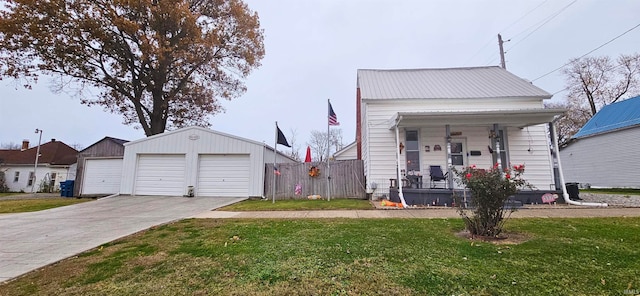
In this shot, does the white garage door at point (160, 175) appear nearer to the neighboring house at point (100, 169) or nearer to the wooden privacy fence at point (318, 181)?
the neighboring house at point (100, 169)

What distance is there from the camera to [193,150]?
13352 millimetres

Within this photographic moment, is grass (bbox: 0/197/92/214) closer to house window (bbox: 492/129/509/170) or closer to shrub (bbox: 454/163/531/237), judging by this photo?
shrub (bbox: 454/163/531/237)

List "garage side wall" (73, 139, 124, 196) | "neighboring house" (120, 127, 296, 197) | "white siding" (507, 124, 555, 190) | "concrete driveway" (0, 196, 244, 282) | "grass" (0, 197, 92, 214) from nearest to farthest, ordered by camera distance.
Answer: "concrete driveway" (0, 196, 244, 282) < "grass" (0, 197, 92, 214) < "white siding" (507, 124, 555, 190) < "neighboring house" (120, 127, 296, 197) < "garage side wall" (73, 139, 124, 196)

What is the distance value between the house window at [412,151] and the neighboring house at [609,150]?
45.0 feet

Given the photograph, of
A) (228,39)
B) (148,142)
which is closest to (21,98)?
(148,142)

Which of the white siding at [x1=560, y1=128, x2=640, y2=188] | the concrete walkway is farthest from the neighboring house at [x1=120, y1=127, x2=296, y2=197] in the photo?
the white siding at [x1=560, y1=128, x2=640, y2=188]

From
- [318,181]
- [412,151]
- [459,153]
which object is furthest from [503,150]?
[318,181]

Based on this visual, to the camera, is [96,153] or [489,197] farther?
[96,153]

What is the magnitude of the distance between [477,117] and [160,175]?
1434 centimetres

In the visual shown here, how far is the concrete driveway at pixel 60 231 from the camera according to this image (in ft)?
14.0

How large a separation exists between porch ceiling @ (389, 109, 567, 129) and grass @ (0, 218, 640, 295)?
4.63 metres

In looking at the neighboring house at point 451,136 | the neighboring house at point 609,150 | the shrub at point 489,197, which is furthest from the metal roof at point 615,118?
the shrub at point 489,197

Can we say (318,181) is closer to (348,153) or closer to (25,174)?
(348,153)

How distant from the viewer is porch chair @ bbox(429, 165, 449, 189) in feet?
33.1
